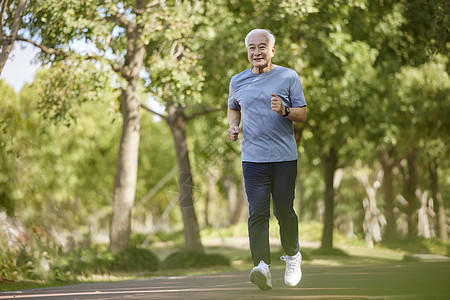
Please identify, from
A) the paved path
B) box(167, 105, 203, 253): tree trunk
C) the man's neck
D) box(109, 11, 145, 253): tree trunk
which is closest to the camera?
the paved path

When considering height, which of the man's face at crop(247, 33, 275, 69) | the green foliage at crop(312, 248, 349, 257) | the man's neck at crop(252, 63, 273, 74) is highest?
the man's face at crop(247, 33, 275, 69)

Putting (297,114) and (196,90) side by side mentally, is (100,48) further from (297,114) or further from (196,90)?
(297,114)

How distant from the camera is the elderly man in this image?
6242mm

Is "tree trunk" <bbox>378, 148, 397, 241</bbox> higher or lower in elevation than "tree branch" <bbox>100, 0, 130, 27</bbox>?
lower

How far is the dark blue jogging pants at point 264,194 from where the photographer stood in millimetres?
6273

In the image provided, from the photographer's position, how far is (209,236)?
3419 cm

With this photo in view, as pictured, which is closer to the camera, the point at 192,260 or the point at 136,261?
the point at 136,261

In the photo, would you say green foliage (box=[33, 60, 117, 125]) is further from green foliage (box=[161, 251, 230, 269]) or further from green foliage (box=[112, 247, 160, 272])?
green foliage (box=[161, 251, 230, 269])

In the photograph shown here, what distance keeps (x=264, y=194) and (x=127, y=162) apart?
387 inches

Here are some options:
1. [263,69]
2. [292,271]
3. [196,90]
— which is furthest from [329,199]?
[263,69]

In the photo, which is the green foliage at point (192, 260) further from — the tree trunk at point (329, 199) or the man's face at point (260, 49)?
the man's face at point (260, 49)

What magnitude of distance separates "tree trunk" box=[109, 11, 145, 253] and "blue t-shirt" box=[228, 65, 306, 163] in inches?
380

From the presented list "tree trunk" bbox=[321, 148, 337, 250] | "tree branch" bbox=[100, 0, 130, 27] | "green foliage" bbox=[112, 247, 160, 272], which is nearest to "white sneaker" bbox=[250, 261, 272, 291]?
"tree branch" bbox=[100, 0, 130, 27]

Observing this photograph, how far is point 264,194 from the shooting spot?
6.30 m
